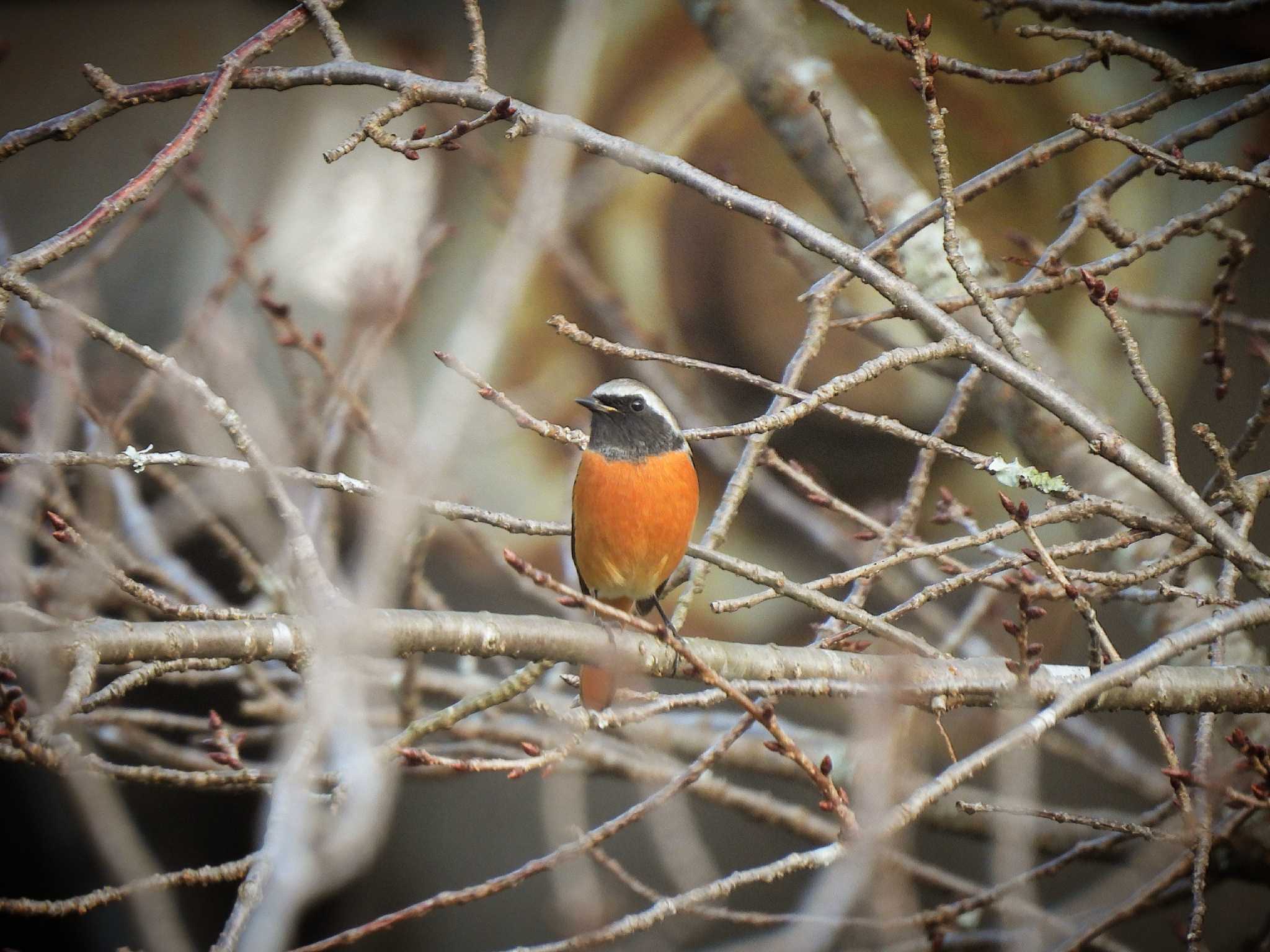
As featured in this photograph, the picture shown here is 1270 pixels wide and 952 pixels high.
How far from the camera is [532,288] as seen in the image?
3.17 m

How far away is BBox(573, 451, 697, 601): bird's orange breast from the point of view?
7.55ft

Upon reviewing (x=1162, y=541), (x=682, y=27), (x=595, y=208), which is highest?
(x=682, y=27)

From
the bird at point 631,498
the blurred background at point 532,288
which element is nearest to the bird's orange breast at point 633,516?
the bird at point 631,498

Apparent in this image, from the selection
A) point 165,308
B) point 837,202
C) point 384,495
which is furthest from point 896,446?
point 384,495

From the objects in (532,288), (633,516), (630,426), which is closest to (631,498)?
(633,516)

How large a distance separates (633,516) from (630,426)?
10.1 inches

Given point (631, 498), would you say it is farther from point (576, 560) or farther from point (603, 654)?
point (603, 654)

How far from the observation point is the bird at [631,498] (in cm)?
230

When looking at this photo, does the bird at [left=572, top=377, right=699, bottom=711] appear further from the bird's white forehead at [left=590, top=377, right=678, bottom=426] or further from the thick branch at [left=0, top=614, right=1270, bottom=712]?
the thick branch at [left=0, top=614, right=1270, bottom=712]

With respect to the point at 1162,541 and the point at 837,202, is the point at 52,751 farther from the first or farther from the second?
the point at 1162,541

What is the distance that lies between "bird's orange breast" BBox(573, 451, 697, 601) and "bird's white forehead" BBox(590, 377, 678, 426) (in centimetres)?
15

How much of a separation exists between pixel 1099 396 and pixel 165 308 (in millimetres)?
2768

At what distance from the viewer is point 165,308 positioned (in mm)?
3000

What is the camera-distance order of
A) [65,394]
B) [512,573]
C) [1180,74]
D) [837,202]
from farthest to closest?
1. [512,573]
2. [837,202]
3. [65,394]
4. [1180,74]
